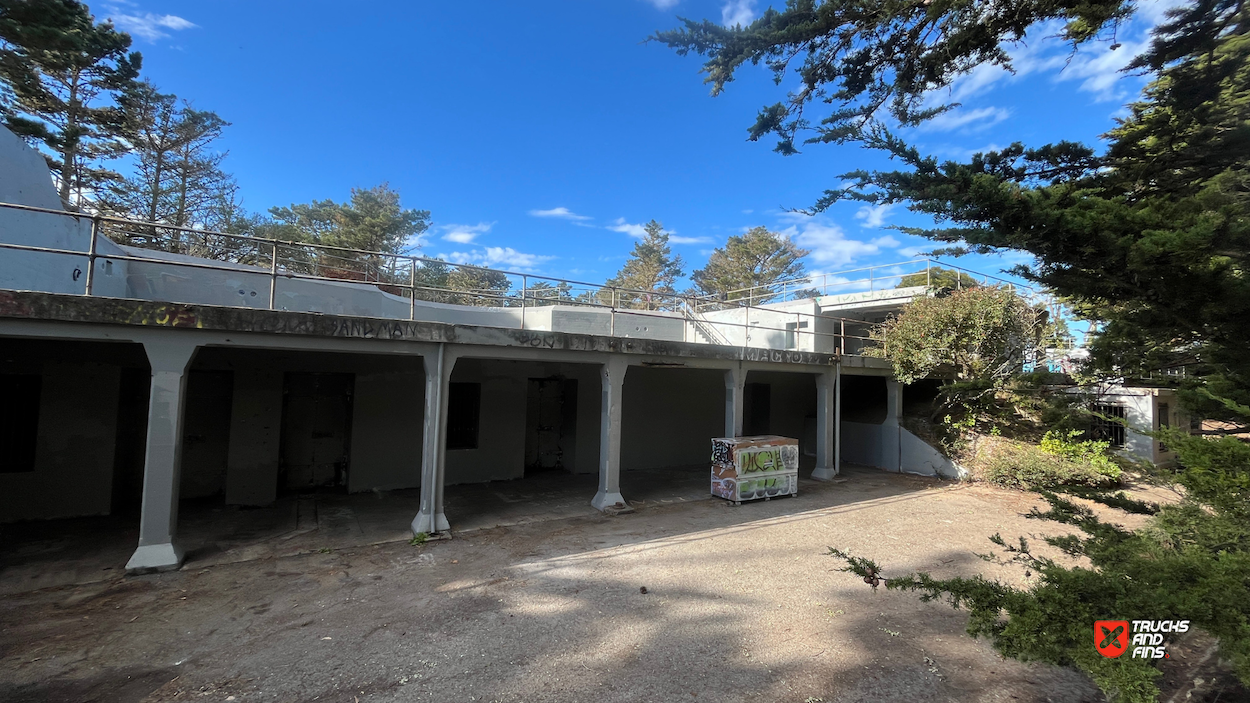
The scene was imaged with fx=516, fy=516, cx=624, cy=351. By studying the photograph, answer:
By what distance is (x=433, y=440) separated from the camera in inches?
304

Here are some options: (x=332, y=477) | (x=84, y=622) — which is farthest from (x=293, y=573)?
(x=332, y=477)

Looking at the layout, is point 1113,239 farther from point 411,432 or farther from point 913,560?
point 411,432

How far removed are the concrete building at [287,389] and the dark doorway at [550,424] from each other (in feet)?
0.17

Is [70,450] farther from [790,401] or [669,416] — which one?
[790,401]

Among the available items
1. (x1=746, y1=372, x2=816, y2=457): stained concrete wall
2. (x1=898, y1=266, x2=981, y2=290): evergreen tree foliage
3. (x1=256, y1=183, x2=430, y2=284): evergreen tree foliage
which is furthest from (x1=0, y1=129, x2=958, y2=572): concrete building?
(x1=256, y1=183, x2=430, y2=284): evergreen tree foliage

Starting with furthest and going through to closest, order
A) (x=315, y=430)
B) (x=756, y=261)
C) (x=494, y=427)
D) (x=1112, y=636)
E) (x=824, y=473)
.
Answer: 1. (x=756, y=261)
2. (x=824, y=473)
3. (x=494, y=427)
4. (x=315, y=430)
5. (x=1112, y=636)

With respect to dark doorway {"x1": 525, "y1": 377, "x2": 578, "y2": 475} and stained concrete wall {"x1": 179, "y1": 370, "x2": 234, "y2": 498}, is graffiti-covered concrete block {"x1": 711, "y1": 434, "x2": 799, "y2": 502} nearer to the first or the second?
dark doorway {"x1": 525, "y1": 377, "x2": 578, "y2": 475}

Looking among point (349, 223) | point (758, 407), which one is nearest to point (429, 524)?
point (758, 407)

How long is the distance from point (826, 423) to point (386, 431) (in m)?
10.3

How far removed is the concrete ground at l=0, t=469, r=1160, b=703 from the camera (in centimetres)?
404

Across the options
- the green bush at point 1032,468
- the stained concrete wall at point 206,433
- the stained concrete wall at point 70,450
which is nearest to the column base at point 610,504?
the stained concrete wall at point 206,433

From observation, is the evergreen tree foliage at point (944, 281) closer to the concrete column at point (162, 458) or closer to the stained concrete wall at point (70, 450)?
the concrete column at point (162, 458)

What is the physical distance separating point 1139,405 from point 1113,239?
13485 mm

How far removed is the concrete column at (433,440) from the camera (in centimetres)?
770
